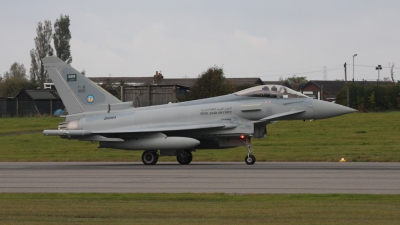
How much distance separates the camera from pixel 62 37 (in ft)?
350

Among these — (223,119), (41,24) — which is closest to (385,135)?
(223,119)

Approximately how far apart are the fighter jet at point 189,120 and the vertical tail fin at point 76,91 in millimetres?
40

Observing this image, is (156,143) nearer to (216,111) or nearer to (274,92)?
(216,111)

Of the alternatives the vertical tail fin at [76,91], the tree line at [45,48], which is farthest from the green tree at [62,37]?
the vertical tail fin at [76,91]

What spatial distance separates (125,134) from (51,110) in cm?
3983

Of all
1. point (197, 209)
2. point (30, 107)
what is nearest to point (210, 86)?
point (30, 107)

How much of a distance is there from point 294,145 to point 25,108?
37475mm

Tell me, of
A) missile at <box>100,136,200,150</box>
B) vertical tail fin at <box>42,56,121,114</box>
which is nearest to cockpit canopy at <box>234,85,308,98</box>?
missile at <box>100,136,200,150</box>

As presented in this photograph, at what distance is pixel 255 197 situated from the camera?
521 inches

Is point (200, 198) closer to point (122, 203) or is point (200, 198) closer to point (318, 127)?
point (122, 203)

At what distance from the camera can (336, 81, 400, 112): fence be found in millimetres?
54500

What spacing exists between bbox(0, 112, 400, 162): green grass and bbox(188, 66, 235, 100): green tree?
9924 millimetres

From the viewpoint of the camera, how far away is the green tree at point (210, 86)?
53156 mm

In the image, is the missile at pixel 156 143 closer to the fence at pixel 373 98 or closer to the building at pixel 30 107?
the fence at pixel 373 98
